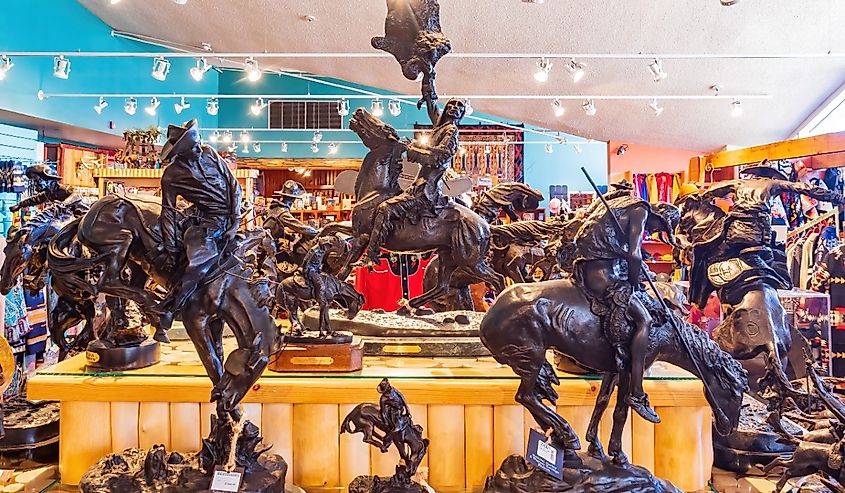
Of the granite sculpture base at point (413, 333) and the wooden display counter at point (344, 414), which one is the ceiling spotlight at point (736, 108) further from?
the wooden display counter at point (344, 414)

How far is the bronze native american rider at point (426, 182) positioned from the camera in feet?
8.64

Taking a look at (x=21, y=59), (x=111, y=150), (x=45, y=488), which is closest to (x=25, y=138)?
(x=21, y=59)

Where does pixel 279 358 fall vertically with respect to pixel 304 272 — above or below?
below

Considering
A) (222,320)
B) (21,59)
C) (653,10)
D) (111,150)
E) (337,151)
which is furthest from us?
(337,151)

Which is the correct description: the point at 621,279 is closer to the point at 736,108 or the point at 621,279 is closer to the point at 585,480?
the point at 585,480

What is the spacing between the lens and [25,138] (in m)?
7.65

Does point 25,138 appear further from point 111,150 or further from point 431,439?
point 431,439

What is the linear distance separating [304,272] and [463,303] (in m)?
1.13

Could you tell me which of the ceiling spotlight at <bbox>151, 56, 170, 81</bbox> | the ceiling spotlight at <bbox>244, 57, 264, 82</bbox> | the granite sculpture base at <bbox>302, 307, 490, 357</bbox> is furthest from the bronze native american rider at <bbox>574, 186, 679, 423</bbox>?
the ceiling spotlight at <bbox>151, 56, 170, 81</bbox>

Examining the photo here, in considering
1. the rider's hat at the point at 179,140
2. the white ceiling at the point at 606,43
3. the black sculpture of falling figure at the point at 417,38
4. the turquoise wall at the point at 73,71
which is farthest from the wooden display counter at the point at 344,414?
the turquoise wall at the point at 73,71

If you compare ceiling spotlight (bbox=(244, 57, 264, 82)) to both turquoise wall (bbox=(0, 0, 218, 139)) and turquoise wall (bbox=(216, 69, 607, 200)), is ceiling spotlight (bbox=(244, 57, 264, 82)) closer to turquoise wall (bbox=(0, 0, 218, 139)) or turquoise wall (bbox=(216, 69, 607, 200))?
turquoise wall (bbox=(0, 0, 218, 139))

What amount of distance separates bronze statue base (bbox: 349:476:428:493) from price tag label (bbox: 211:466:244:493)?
0.37 metres

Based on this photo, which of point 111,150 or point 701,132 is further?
point 111,150

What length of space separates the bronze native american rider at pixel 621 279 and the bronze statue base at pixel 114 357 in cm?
175
